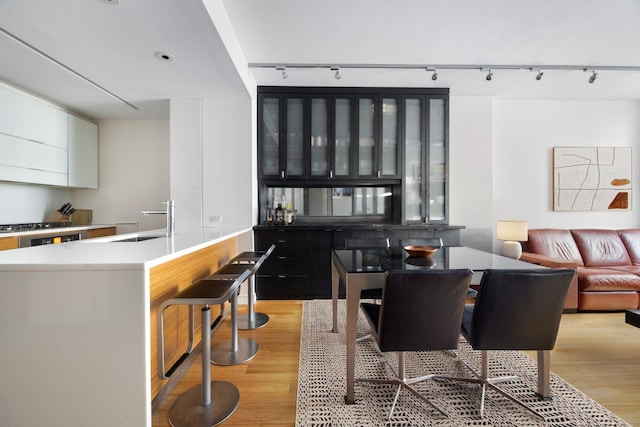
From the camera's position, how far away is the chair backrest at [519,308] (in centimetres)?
134

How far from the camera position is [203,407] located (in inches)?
58.7

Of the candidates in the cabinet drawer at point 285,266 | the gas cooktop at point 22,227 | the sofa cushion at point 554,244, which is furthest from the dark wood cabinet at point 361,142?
the gas cooktop at point 22,227

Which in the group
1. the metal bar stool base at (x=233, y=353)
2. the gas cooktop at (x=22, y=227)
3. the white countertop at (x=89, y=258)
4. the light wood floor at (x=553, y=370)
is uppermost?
the gas cooktop at (x=22, y=227)

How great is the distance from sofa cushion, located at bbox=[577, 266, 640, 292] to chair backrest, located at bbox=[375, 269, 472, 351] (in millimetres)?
2497

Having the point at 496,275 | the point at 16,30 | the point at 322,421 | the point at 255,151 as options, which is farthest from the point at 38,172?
the point at 496,275

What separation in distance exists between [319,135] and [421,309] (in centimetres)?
265

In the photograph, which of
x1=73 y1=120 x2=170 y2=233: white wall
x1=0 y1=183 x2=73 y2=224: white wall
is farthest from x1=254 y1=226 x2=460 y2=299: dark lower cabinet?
x1=0 y1=183 x2=73 y2=224: white wall

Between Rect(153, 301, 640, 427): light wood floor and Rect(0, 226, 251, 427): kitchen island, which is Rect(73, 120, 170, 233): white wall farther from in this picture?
Rect(0, 226, 251, 427): kitchen island

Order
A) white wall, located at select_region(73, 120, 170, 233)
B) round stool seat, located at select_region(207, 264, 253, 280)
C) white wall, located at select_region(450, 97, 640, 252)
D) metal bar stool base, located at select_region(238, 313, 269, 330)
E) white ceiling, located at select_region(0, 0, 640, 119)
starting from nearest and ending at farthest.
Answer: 1. round stool seat, located at select_region(207, 264, 253, 280)
2. white ceiling, located at select_region(0, 0, 640, 119)
3. metal bar stool base, located at select_region(238, 313, 269, 330)
4. white wall, located at select_region(450, 97, 640, 252)
5. white wall, located at select_region(73, 120, 170, 233)

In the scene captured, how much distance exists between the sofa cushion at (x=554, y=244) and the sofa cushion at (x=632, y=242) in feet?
2.17

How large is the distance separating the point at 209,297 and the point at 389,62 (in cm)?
289

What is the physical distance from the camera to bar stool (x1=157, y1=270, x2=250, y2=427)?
4.23 feet

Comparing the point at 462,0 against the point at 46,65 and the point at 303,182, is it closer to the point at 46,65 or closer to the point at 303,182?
the point at 303,182

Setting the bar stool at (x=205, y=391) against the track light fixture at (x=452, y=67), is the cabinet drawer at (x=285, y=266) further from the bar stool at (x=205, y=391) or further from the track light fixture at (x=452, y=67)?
the track light fixture at (x=452, y=67)
